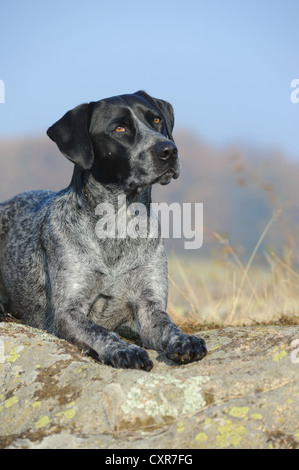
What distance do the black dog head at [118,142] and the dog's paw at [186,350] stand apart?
1.58 metres

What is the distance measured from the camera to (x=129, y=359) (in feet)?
14.0

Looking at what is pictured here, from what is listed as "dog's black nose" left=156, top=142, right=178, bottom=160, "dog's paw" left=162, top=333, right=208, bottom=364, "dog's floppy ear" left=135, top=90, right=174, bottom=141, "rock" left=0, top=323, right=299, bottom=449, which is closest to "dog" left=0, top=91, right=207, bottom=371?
"dog's black nose" left=156, top=142, right=178, bottom=160

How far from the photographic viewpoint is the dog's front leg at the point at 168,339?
425cm

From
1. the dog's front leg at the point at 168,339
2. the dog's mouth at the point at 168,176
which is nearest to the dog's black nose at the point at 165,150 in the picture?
the dog's mouth at the point at 168,176

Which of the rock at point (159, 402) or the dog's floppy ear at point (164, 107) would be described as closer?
the rock at point (159, 402)

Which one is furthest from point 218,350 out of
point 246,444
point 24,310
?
point 24,310

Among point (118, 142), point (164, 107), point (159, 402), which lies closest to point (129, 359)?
point (159, 402)

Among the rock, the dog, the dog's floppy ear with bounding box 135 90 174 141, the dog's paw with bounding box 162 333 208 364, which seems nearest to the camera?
the rock

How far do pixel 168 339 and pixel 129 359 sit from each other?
1.63 feet

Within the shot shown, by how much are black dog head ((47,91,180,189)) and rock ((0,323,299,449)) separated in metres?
1.81

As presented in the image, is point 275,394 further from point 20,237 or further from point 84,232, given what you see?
point 20,237

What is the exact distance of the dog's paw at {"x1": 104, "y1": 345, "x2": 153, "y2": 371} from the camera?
4238 mm

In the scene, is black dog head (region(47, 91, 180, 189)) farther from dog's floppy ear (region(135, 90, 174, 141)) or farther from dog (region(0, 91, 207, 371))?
dog's floppy ear (region(135, 90, 174, 141))

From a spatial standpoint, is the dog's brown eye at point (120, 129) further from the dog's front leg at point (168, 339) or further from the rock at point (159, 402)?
the rock at point (159, 402)
